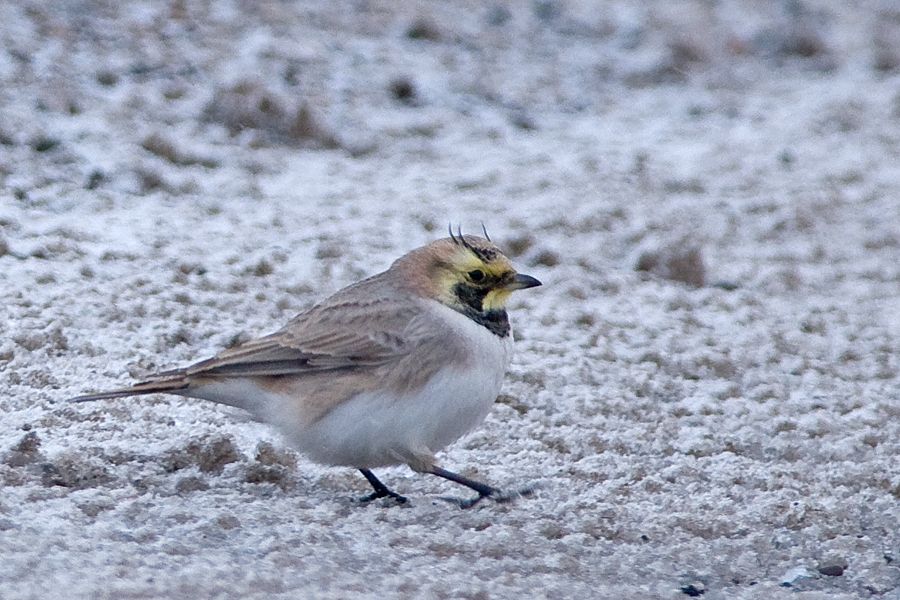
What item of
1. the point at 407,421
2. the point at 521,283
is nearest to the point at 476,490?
the point at 407,421

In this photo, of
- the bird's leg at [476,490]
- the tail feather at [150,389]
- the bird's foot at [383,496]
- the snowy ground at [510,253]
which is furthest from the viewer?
the bird's foot at [383,496]

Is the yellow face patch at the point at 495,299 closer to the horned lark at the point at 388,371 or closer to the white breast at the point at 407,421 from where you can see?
the horned lark at the point at 388,371

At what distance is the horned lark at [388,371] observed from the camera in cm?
489

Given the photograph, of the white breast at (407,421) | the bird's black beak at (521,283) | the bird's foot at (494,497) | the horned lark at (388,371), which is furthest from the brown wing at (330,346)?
the bird's foot at (494,497)

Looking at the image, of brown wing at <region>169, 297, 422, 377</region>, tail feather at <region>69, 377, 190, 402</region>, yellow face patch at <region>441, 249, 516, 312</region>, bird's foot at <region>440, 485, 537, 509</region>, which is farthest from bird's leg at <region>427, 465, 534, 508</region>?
tail feather at <region>69, 377, 190, 402</region>

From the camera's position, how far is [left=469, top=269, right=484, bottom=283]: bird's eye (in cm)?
523

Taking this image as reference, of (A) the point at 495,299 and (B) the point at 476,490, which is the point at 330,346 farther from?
(B) the point at 476,490

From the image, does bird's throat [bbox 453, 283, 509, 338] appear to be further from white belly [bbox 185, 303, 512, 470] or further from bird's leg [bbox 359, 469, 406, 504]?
bird's leg [bbox 359, 469, 406, 504]

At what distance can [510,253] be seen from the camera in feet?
26.8

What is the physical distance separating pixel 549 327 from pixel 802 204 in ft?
9.11

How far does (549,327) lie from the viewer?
718 cm

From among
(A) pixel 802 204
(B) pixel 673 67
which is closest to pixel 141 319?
(A) pixel 802 204

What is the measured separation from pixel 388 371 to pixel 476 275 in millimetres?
522

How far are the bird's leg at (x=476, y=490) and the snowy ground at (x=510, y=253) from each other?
47 mm
